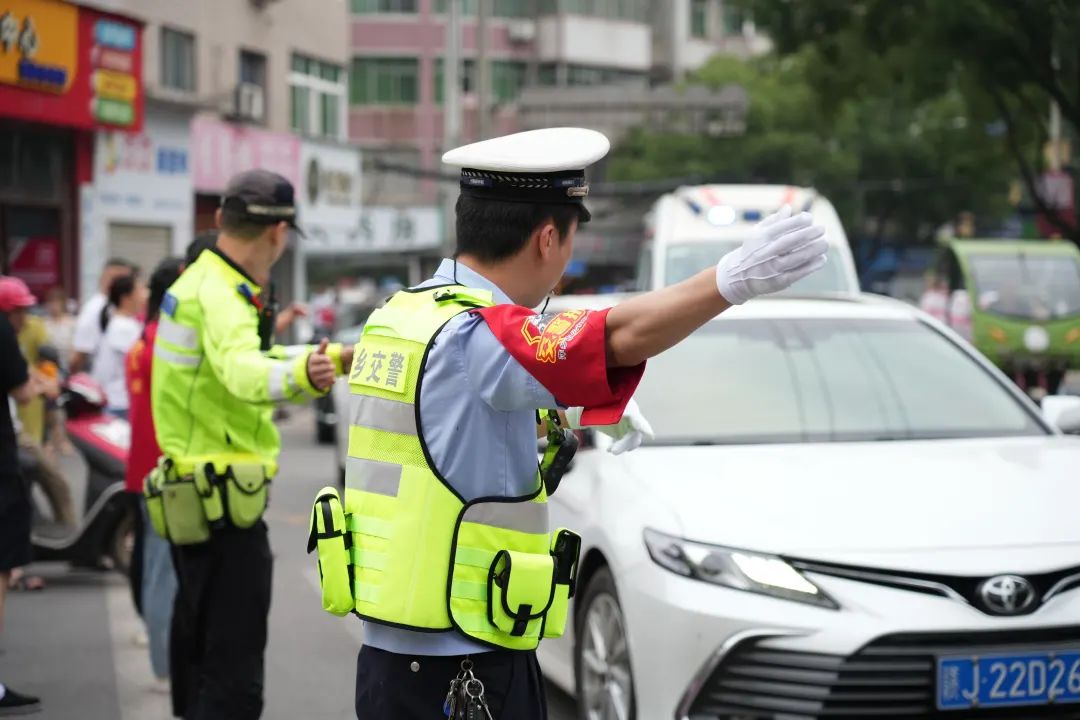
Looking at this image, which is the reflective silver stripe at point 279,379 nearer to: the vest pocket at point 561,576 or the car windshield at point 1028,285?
the vest pocket at point 561,576

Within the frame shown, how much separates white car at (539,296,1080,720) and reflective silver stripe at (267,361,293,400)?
1.27 meters

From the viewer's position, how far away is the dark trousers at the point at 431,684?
10.1 ft

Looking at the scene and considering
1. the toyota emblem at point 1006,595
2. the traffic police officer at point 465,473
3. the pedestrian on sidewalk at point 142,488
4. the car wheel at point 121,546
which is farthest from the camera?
the car wheel at point 121,546

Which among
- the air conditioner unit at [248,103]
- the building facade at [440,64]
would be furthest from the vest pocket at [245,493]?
the building facade at [440,64]

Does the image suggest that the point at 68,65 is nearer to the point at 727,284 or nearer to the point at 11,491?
the point at 11,491

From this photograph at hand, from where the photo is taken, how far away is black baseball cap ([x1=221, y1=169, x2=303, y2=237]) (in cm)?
500

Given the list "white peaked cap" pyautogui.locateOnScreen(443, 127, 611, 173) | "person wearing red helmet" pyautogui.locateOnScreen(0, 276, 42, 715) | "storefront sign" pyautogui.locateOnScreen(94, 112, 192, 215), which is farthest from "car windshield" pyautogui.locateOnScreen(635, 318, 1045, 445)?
"storefront sign" pyautogui.locateOnScreen(94, 112, 192, 215)

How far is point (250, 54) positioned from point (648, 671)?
28.5 meters

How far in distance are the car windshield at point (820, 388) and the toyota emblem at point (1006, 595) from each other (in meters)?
1.28

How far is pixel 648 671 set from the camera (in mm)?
4914

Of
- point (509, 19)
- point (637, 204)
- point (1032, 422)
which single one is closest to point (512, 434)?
point (1032, 422)

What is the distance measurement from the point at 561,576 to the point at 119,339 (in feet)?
26.2

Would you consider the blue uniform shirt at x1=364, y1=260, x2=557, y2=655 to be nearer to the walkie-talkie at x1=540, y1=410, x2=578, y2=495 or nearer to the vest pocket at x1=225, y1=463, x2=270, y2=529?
the walkie-talkie at x1=540, y1=410, x2=578, y2=495

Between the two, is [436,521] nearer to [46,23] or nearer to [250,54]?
[46,23]
